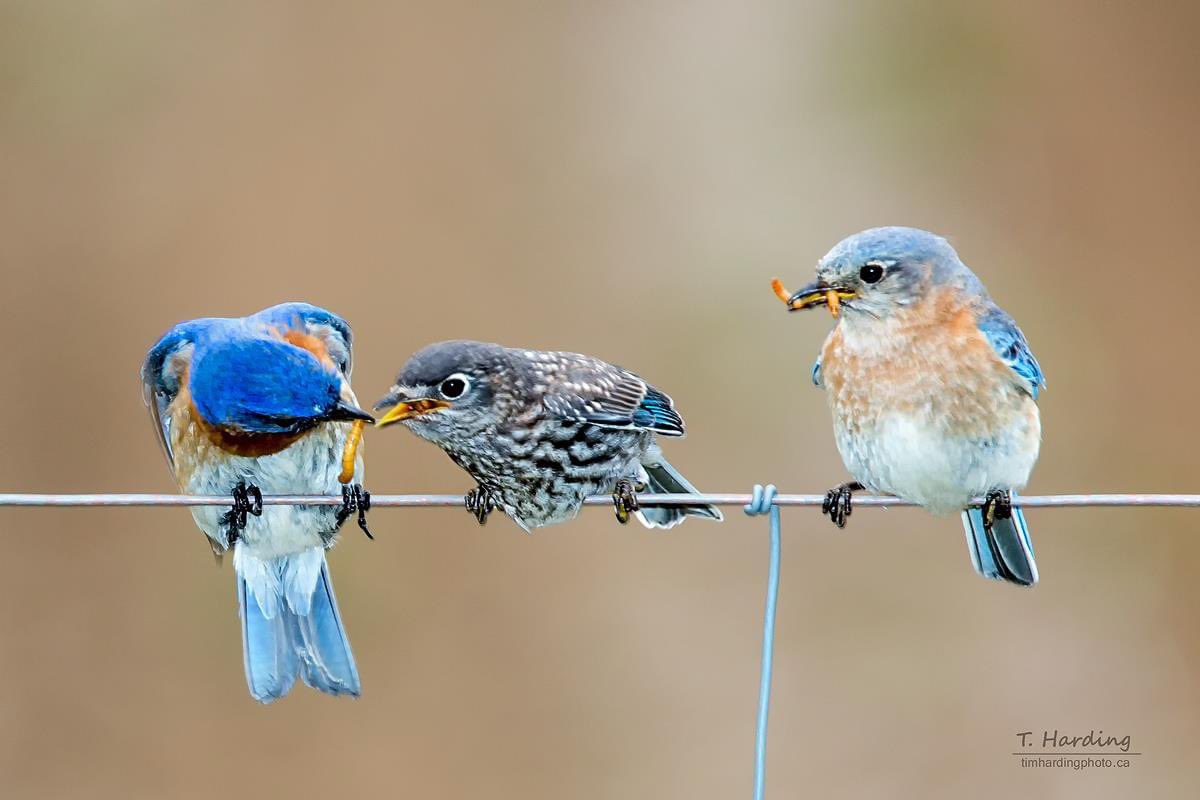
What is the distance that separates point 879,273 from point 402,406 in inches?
52.5

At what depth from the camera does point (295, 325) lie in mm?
4812

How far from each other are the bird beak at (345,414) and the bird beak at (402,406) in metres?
0.09

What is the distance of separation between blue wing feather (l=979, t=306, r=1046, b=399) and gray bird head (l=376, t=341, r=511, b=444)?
1347 millimetres

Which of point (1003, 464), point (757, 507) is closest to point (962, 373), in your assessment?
point (1003, 464)

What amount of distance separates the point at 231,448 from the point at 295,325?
525 mm

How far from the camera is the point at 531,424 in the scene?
428cm

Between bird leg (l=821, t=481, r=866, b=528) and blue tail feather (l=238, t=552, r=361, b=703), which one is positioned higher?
bird leg (l=821, t=481, r=866, b=528)

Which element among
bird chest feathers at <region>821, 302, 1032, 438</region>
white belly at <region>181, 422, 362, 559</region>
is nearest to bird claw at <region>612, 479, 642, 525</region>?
bird chest feathers at <region>821, 302, 1032, 438</region>

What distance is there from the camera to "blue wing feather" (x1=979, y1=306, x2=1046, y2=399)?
4.09 meters

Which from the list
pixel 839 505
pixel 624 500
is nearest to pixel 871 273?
pixel 839 505

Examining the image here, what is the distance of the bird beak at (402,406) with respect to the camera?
13.1ft

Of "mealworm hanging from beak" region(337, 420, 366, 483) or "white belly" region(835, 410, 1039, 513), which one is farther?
"mealworm hanging from beak" region(337, 420, 366, 483)

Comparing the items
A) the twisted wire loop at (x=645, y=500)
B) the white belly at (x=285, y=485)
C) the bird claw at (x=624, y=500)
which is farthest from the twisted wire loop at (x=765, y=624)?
the white belly at (x=285, y=485)

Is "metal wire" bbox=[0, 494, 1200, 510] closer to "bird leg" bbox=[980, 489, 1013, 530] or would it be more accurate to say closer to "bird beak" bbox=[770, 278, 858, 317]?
"bird leg" bbox=[980, 489, 1013, 530]
